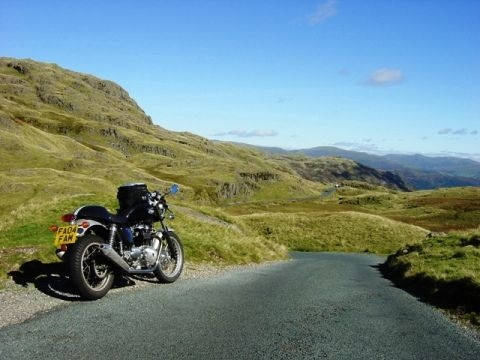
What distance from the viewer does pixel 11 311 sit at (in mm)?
10492

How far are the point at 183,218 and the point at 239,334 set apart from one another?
2255cm

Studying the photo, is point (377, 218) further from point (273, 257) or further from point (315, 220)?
point (273, 257)

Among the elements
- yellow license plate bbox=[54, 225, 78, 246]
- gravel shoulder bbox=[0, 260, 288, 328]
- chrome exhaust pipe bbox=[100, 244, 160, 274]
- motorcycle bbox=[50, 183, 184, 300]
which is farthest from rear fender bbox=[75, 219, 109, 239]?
gravel shoulder bbox=[0, 260, 288, 328]

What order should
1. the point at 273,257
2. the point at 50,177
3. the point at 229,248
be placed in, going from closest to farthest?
the point at 229,248 → the point at 273,257 → the point at 50,177

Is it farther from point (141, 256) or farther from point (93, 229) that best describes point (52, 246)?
point (93, 229)

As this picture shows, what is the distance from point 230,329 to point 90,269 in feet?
13.7

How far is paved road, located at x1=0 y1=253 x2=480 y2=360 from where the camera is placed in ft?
27.7

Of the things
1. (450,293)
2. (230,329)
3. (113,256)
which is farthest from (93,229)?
(450,293)

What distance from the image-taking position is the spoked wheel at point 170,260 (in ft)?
49.1

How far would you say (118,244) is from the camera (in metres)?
13.0

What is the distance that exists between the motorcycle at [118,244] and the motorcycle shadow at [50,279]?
744mm

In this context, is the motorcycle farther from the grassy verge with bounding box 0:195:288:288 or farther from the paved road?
the grassy verge with bounding box 0:195:288:288

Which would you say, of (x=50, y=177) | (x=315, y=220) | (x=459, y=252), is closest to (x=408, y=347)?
(x=459, y=252)

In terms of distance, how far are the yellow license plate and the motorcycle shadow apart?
2.91ft
